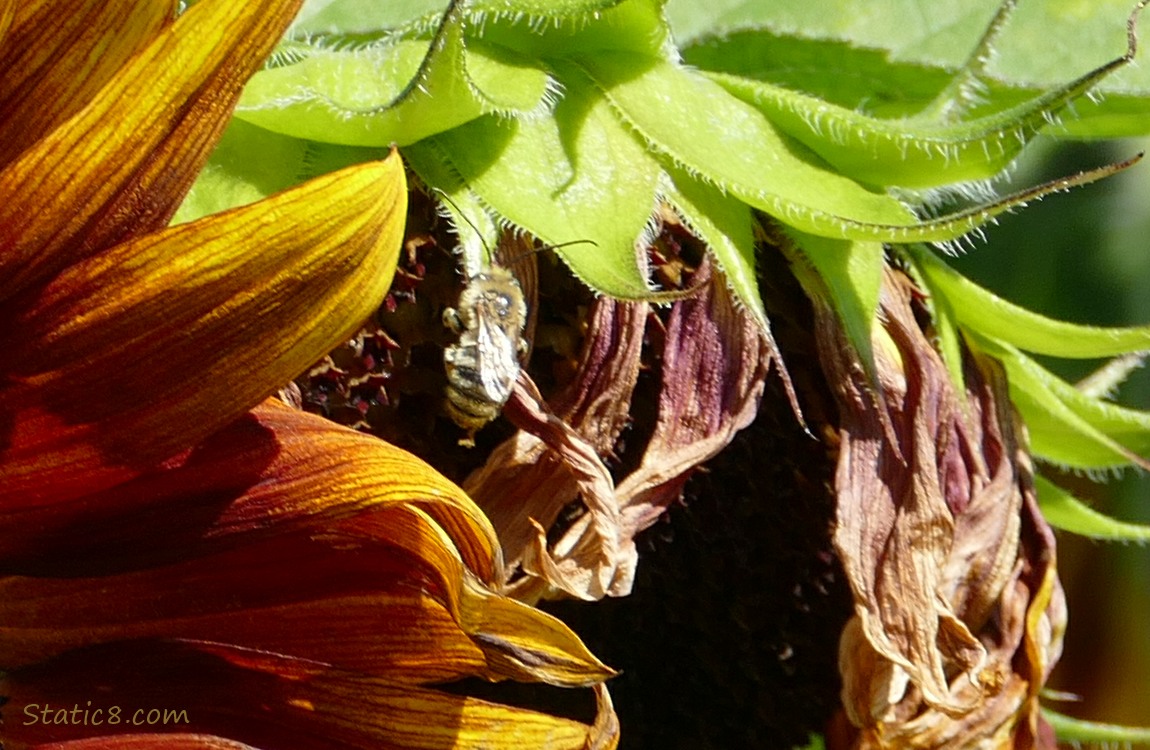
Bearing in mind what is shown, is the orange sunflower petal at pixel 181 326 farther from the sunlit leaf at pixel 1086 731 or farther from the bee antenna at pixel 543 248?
the sunlit leaf at pixel 1086 731

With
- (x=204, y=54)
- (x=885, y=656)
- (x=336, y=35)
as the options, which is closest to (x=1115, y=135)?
(x=885, y=656)

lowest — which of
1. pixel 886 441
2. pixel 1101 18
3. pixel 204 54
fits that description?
pixel 886 441

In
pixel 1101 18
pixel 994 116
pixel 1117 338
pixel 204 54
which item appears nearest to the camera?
pixel 204 54

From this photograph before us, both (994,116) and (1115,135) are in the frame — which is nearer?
(994,116)

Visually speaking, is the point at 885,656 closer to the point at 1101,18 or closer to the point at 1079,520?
the point at 1079,520

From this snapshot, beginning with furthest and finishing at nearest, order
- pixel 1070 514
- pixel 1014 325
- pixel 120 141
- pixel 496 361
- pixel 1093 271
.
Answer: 1. pixel 1093 271
2. pixel 1070 514
3. pixel 1014 325
4. pixel 496 361
5. pixel 120 141

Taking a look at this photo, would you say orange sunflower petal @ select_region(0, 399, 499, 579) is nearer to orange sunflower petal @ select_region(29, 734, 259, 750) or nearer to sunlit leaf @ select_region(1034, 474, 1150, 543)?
orange sunflower petal @ select_region(29, 734, 259, 750)

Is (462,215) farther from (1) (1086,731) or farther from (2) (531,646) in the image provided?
(1) (1086,731)

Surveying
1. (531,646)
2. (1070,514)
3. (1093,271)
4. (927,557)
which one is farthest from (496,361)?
(1093,271)

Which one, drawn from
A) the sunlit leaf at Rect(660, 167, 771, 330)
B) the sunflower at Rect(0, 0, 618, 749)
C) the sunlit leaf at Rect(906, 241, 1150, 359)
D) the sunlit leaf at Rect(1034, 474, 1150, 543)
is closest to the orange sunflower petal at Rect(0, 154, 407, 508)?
the sunflower at Rect(0, 0, 618, 749)
